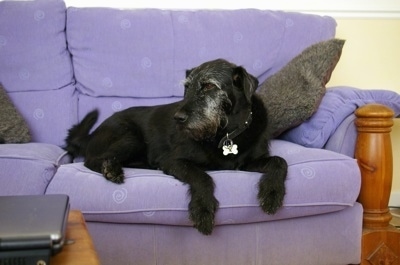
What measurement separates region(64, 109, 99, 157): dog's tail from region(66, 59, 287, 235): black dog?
0.22 feet

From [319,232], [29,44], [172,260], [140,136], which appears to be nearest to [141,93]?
[140,136]

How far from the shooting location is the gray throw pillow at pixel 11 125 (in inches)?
82.7

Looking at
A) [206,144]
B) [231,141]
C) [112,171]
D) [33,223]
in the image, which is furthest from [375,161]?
[33,223]

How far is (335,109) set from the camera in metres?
1.99

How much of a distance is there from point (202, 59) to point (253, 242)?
1110 millimetres

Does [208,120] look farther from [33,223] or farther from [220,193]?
[33,223]

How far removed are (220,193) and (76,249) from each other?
772 millimetres

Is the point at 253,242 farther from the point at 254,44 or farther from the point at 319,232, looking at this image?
the point at 254,44

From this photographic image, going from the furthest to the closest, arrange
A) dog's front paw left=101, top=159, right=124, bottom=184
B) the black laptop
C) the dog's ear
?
1. the dog's ear
2. dog's front paw left=101, top=159, right=124, bottom=184
3. the black laptop

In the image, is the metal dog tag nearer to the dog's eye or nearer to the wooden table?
the dog's eye

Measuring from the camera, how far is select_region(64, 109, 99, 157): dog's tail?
2.12m

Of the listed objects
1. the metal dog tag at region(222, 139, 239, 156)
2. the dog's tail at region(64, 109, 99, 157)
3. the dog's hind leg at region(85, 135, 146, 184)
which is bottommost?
the dog's tail at region(64, 109, 99, 157)

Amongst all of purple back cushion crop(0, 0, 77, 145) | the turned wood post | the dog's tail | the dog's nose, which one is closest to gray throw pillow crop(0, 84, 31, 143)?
purple back cushion crop(0, 0, 77, 145)

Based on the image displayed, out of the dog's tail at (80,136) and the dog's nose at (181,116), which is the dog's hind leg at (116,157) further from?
the dog's nose at (181,116)
